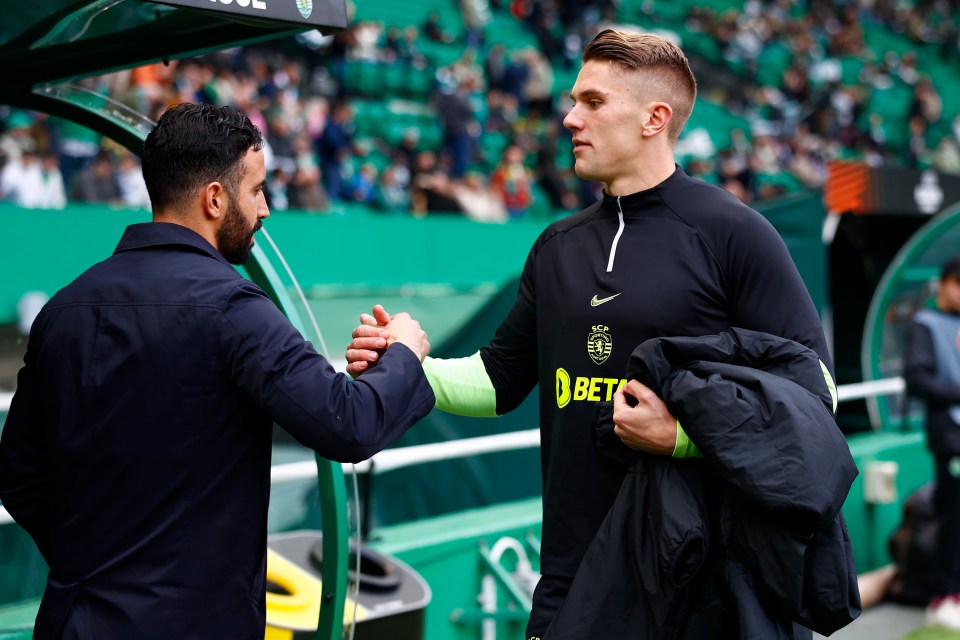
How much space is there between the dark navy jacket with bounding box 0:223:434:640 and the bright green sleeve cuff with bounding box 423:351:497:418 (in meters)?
0.59

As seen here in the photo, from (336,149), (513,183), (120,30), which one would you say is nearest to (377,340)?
(120,30)

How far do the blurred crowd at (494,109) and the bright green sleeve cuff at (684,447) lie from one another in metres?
4.73

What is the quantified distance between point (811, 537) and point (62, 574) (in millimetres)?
1481

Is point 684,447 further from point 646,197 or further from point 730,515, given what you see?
point 646,197

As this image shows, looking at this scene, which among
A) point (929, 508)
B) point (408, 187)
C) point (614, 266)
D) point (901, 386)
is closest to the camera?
point (614, 266)

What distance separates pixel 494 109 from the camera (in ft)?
52.0

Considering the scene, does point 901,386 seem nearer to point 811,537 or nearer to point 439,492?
point 439,492

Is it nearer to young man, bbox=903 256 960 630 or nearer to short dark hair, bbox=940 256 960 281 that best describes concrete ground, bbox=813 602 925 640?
young man, bbox=903 256 960 630

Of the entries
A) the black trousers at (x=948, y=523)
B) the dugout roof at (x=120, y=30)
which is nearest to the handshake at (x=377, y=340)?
the dugout roof at (x=120, y=30)

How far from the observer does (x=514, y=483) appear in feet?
17.7

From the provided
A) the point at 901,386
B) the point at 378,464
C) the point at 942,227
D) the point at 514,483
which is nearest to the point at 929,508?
the point at 901,386

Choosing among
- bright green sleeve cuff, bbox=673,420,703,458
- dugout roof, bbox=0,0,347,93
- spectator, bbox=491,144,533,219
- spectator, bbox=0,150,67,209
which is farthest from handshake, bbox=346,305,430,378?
spectator, bbox=491,144,533,219

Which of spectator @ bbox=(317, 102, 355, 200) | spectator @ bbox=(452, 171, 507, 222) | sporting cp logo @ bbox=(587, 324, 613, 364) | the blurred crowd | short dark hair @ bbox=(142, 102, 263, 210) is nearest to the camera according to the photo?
short dark hair @ bbox=(142, 102, 263, 210)

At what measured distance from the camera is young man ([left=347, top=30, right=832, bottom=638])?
7.92 feet
